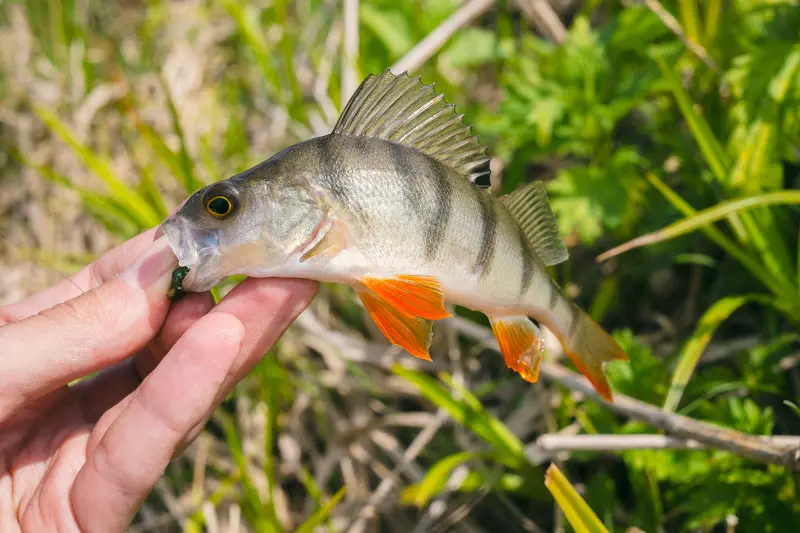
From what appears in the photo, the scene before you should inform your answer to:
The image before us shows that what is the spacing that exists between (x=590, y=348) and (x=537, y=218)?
0.38 m

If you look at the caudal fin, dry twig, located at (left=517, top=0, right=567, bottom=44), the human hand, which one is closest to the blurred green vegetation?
dry twig, located at (left=517, top=0, right=567, bottom=44)

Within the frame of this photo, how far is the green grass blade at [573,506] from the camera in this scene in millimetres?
1619

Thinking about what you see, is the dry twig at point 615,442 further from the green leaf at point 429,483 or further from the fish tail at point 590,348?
the green leaf at point 429,483

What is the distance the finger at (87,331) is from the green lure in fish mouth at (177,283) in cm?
1

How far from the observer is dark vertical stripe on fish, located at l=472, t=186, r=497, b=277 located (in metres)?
1.70

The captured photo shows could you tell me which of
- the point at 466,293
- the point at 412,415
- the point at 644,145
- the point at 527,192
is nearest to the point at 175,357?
the point at 466,293

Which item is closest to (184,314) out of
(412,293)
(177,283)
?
(177,283)

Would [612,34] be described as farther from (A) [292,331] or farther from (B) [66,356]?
(B) [66,356]

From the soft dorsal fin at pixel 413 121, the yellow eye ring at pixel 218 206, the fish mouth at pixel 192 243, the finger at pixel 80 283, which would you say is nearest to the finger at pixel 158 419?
the fish mouth at pixel 192 243

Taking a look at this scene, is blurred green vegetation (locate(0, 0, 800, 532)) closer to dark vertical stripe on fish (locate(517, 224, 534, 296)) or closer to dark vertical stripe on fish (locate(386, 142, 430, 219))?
dark vertical stripe on fish (locate(517, 224, 534, 296))

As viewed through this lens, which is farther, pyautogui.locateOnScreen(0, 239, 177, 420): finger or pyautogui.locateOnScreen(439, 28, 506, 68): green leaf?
pyautogui.locateOnScreen(439, 28, 506, 68): green leaf

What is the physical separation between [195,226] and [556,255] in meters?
0.94

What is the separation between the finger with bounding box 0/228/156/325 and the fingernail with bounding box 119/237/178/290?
0.23m

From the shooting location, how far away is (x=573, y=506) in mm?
1638
